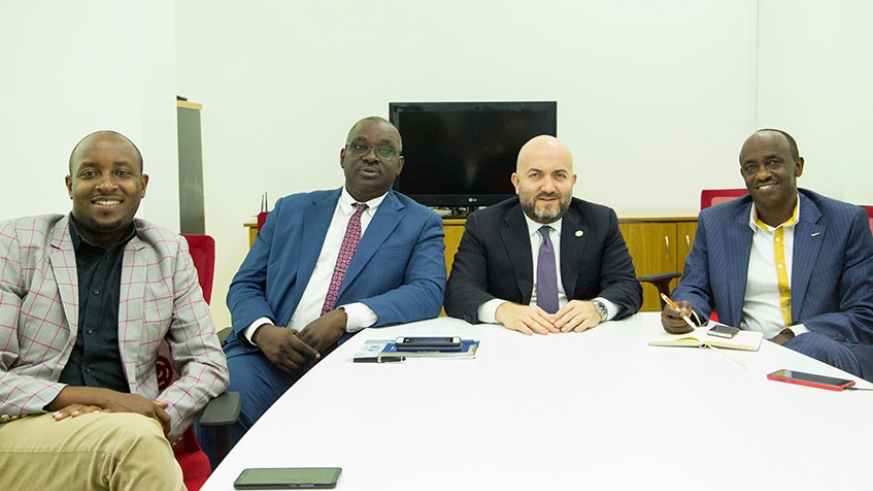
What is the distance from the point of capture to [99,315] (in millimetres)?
2043

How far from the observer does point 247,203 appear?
17.4 ft

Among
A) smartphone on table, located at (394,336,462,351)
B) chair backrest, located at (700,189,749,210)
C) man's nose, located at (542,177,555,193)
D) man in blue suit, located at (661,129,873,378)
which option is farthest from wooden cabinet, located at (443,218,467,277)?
smartphone on table, located at (394,336,462,351)

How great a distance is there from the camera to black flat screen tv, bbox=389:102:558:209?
4840 millimetres

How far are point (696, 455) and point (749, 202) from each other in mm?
2014

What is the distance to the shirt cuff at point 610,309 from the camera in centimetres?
253

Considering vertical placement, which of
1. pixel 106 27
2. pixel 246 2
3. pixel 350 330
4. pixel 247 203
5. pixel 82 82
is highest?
pixel 246 2

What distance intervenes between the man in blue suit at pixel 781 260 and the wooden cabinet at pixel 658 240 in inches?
61.7

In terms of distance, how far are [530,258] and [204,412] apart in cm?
153

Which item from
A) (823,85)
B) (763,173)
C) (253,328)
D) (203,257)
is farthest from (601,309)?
(823,85)

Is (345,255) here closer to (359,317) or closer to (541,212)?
(359,317)

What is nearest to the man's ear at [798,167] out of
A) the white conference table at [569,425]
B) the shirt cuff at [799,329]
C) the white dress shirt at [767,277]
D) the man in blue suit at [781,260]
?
the man in blue suit at [781,260]

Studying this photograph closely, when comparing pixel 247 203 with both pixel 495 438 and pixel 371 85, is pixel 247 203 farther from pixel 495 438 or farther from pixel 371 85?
pixel 495 438

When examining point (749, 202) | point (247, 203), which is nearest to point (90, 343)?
point (749, 202)

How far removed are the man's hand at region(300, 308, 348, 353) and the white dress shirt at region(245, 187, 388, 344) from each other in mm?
25
